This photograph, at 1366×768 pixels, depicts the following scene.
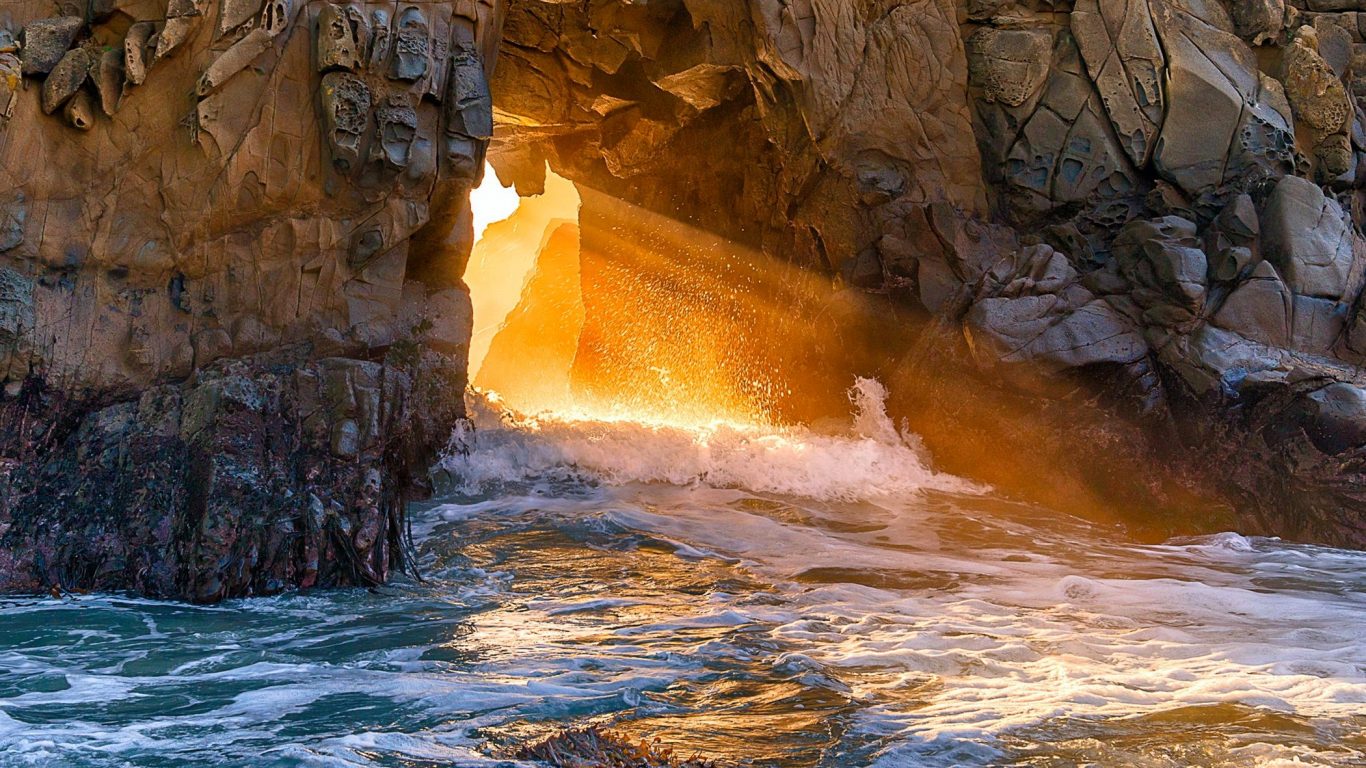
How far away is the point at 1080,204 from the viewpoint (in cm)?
1170

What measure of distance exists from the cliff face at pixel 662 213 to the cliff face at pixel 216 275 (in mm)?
23

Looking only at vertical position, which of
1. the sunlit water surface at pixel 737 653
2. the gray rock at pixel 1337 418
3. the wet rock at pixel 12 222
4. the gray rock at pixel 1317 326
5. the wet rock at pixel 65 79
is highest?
the wet rock at pixel 65 79

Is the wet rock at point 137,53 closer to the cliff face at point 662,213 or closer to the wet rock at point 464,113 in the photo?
the cliff face at point 662,213

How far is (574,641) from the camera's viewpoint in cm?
564

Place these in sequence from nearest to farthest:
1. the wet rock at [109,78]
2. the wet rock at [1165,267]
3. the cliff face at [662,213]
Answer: the cliff face at [662,213] < the wet rock at [109,78] < the wet rock at [1165,267]

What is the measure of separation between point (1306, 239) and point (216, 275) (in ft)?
30.6

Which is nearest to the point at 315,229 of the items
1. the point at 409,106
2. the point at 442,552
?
the point at 409,106

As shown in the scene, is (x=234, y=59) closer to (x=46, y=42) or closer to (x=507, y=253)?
(x=46, y=42)

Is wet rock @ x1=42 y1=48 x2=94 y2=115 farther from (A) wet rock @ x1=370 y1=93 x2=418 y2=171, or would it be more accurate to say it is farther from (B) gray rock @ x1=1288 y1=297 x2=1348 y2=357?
(B) gray rock @ x1=1288 y1=297 x2=1348 y2=357

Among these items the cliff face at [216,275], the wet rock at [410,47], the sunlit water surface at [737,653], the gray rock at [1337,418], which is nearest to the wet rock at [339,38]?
the cliff face at [216,275]

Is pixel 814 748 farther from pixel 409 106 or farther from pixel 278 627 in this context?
pixel 409 106

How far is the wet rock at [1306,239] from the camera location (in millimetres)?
10359

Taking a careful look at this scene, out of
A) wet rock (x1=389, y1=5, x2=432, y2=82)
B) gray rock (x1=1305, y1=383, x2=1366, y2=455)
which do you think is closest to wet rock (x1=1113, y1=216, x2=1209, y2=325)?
gray rock (x1=1305, y1=383, x2=1366, y2=455)

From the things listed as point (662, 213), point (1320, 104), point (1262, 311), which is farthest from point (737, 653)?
point (662, 213)
